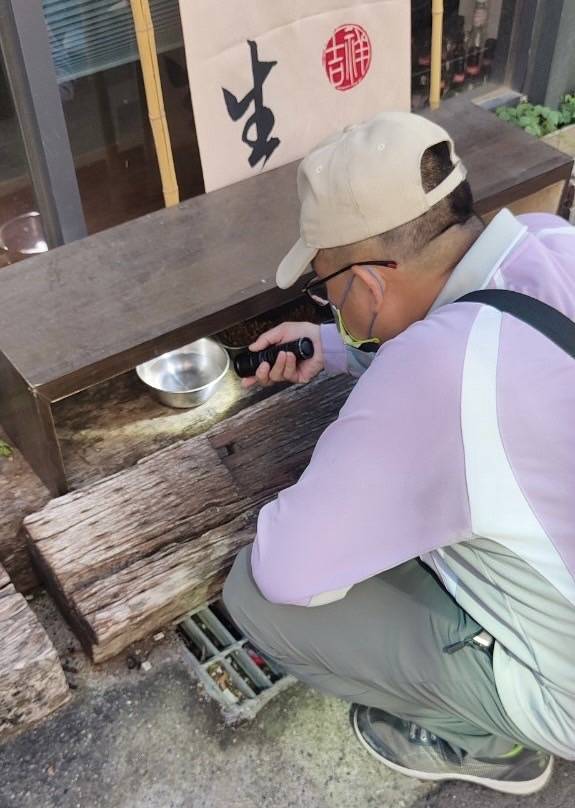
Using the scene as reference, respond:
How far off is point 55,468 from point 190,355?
95cm

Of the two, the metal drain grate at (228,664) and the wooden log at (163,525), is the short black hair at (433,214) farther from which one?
the metal drain grate at (228,664)

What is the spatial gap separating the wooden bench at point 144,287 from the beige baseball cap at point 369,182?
1.00 meters

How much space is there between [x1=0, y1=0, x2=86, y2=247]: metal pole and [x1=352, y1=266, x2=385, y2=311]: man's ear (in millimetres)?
1873

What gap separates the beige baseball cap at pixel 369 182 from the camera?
Result: 80.5 inches

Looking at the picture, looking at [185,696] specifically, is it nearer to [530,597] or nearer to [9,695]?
[9,695]

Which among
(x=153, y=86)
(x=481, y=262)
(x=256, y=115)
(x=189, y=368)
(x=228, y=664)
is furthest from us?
(x=189, y=368)

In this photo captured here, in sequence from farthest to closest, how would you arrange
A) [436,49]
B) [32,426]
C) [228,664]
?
[436,49] → [32,426] → [228,664]

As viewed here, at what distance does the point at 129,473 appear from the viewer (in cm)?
303

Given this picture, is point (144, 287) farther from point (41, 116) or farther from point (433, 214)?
point (433, 214)

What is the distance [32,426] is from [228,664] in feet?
3.36

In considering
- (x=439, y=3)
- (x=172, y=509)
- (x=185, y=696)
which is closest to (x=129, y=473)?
(x=172, y=509)

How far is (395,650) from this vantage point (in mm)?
2271

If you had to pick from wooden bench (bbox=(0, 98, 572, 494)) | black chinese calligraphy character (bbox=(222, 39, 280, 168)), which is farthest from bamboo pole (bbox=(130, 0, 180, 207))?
black chinese calligraphy character (bbox=(222, 39, 280, 168))

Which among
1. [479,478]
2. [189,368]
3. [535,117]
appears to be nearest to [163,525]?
[189,368]
